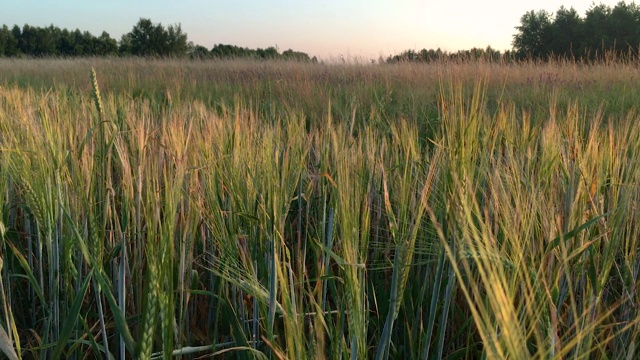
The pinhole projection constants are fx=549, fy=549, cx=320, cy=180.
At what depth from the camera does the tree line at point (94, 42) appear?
2950 centimetres

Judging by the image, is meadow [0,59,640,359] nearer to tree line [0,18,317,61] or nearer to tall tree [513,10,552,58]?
tall tree [513,10,552,58]

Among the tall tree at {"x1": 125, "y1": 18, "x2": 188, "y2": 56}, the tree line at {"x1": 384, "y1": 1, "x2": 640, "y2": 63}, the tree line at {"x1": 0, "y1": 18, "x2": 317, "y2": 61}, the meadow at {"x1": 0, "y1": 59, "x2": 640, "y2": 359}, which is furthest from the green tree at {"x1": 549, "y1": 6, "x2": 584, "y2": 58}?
the meadow at {"x1": 0, "y1": 59, "x2": 640, "y2": 359}

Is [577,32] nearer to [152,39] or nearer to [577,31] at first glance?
[577,31]

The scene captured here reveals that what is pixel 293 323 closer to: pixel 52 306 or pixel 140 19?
pixel 52 306

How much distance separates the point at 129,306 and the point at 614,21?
22.8 m

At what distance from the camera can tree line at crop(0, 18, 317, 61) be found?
29500 mm

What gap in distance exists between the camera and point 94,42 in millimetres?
34625

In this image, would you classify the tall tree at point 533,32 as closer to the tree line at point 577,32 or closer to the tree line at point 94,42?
the tree line at point 577,32

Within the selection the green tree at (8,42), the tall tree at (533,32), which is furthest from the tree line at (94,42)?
the tall tree at (533,32)

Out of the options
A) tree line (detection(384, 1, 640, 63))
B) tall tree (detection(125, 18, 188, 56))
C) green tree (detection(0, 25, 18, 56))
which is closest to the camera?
tree line (detection(384, 1, 640, 63))

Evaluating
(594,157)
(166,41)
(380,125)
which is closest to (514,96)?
(380,125)

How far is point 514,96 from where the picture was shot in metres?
4.26

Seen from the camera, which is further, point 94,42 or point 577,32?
point 94,42

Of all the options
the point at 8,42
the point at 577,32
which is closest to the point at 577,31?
the point at 577,32
